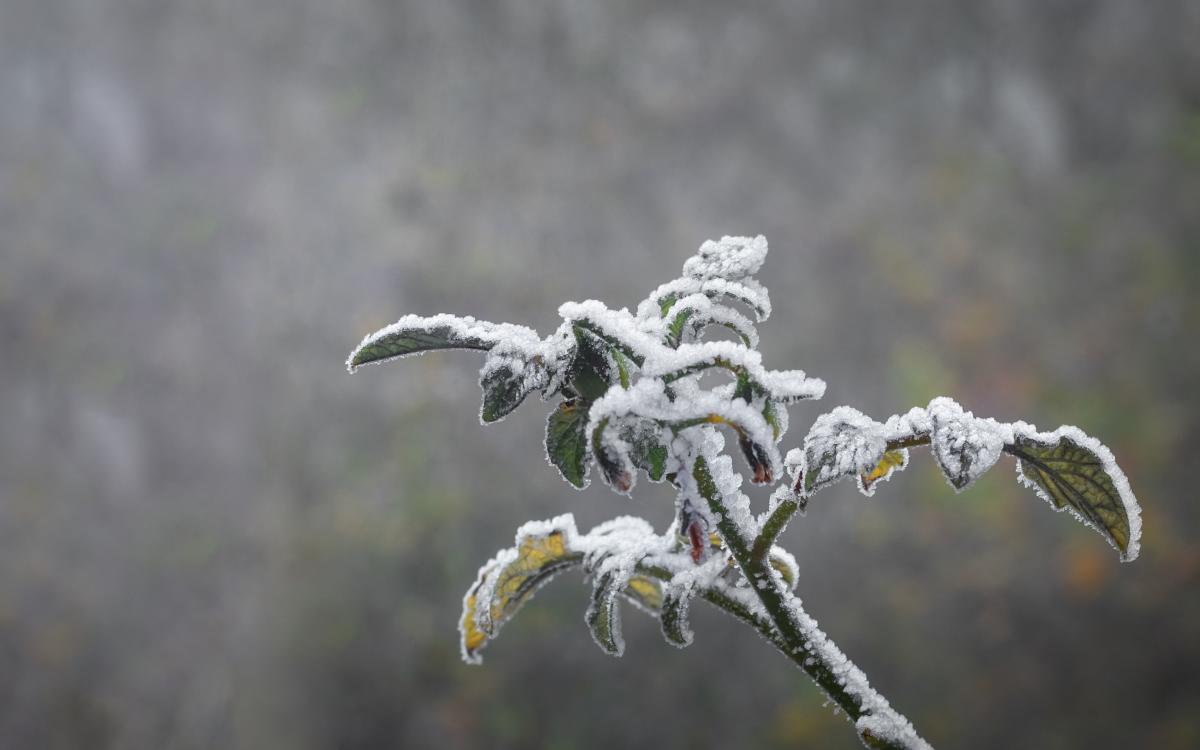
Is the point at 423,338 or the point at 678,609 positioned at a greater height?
the point at 423,338

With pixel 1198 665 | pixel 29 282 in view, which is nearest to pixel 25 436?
pixel 29 282

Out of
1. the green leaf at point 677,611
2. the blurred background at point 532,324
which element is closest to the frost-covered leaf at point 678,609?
the green leaf at point 677,611

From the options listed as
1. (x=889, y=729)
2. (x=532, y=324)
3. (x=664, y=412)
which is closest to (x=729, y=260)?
(x=664, y=412)

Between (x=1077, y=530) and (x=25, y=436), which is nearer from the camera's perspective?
(x=1077, y=530)

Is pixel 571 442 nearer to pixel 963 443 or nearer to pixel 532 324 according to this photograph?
pixel 963 443

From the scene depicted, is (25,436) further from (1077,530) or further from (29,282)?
(1077,530)

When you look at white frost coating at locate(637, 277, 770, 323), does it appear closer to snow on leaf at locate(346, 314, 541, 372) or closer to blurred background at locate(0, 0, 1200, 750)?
snow on leaf at locate(346, 314, 541, 372)

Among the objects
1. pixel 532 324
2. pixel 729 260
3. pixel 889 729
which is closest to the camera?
pixel 889 729

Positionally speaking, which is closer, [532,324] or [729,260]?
[729,260]
